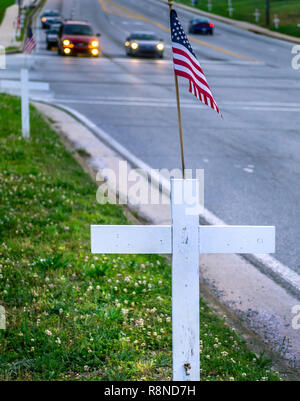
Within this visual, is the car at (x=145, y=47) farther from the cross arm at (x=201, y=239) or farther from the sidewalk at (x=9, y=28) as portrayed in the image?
the cross arm at (x=201, y=239)

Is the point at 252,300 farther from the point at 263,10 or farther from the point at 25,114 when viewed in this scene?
the point at 263,10

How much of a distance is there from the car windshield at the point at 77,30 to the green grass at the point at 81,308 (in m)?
25.8

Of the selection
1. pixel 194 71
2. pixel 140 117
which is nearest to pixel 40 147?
pixel 140 117

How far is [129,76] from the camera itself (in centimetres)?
2512

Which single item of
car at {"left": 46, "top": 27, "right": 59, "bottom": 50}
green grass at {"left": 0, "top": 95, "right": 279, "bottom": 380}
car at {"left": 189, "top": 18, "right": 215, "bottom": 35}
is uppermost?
car at {"left": 189, "top": 18, "right": 215, "bottom": 35}

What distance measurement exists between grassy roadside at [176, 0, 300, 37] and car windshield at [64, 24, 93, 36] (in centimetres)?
1423

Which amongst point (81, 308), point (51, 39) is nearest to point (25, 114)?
point (81, 308)

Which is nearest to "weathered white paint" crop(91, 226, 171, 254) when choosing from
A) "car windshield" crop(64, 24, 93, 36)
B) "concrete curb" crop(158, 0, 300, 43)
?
"car windshield" crop(64, 24, 93, 36)

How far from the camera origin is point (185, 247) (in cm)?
370

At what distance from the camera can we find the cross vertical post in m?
3.70

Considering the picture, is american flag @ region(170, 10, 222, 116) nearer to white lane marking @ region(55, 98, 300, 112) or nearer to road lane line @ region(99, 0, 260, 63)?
white lane marking @ region(55, 98, 300, 112)

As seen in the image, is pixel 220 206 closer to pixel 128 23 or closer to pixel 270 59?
pixel 270 59

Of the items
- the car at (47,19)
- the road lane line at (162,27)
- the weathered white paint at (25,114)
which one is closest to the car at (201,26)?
the road lane line at (162,27)

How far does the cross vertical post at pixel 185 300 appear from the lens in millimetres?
3695
